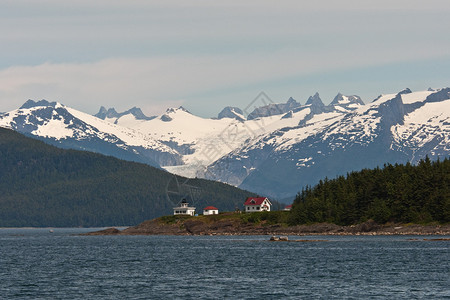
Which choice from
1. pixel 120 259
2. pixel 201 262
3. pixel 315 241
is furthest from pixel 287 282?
pixel 315 241

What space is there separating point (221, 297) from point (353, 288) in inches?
727

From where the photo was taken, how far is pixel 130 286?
345 ft

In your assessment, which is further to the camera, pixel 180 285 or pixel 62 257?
pixel 62 257

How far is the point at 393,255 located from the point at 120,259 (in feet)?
176

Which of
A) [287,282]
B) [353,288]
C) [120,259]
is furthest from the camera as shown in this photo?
[120,259]

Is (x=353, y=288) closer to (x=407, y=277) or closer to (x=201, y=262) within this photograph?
(x=407, y=277)

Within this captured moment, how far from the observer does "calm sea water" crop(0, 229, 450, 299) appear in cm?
9769

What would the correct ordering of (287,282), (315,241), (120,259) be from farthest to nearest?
(315,241), (120,259), (287,282)

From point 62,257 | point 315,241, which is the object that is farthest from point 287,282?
point 315,241

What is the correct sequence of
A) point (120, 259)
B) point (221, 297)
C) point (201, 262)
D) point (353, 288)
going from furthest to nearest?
point (120, 259), point (201, 262), point (353, 288), point (221, 297)

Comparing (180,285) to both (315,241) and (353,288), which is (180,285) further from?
(315,241)

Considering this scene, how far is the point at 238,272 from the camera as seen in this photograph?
123 meters

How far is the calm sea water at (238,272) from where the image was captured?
97688mm

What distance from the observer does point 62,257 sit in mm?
161125
